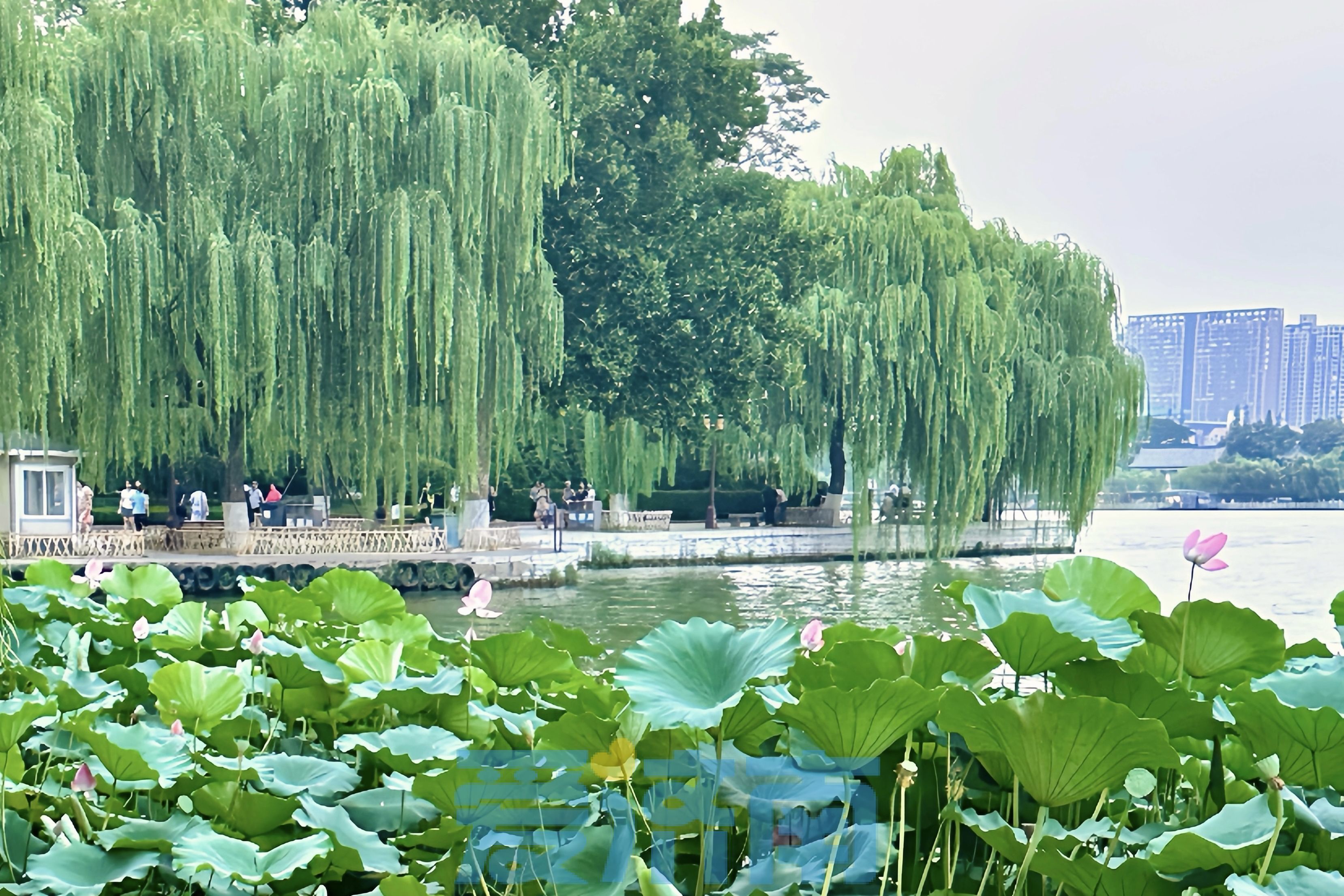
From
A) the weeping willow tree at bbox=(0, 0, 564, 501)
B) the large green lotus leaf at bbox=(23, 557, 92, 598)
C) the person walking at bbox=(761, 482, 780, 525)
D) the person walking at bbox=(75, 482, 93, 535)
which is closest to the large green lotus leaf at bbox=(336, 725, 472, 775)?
the large green lotus leaf at bbox=(23, 557, 92, 598)

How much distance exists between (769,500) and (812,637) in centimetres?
2211

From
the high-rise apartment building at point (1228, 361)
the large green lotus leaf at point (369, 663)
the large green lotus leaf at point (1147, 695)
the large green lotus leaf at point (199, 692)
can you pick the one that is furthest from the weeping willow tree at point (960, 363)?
the large green lotus leaf at point (1147, 695)

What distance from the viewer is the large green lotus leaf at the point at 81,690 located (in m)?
1.20

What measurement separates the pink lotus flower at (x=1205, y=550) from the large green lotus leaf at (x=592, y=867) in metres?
0.44

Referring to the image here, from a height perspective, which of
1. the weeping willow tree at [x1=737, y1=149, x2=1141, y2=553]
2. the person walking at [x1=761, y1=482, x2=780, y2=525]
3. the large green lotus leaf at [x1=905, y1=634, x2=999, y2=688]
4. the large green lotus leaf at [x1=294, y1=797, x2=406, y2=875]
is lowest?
the person walking at [x1=761, y1=482, x2=780, y2=525]

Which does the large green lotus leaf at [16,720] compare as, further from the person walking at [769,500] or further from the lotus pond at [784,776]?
the person walking at [769,500]

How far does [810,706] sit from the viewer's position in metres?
0.71

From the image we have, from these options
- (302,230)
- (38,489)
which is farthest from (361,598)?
(38,489)

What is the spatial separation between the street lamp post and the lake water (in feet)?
7.09

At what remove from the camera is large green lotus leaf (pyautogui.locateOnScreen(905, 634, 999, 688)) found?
2.95 ft

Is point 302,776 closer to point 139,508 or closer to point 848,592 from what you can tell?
point 848,592

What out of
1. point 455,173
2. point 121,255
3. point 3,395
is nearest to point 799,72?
point 455,173

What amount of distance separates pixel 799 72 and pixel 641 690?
26506mm

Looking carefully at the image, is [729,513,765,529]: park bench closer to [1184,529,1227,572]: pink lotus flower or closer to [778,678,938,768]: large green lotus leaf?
[1184,529,1227,572]: pink lotus flower
